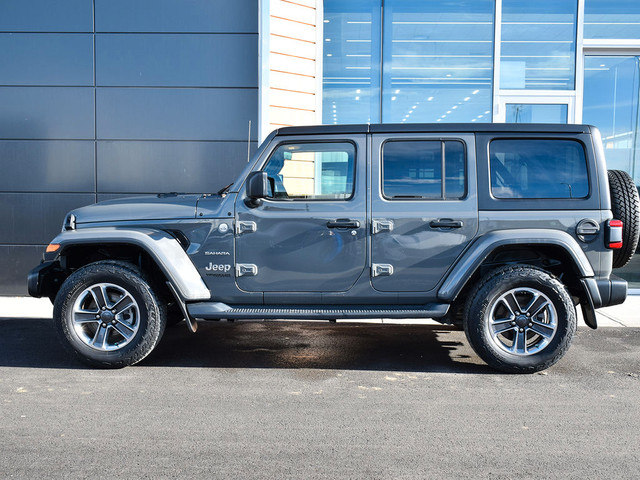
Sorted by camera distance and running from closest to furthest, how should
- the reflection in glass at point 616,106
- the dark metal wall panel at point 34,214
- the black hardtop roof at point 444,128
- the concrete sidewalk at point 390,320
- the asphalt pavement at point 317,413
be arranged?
the asphalt pavement at point 317,413 → the black hardtop roof at point 444,128 → the concrete sidewalk at point 390,320 → the dark metal wall panel at point 34,214 → the reflection in glass at point 616,106

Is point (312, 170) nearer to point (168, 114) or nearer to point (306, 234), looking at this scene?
point (306, 234)

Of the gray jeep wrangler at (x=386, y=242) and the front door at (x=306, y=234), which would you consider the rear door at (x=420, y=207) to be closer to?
the gray jeep wrangler at (x=386, y=242)

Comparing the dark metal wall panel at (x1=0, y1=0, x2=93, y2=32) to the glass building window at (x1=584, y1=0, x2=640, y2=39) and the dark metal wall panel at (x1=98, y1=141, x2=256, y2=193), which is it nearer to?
the dark metal wall panel at (x1=98, y1=141, x2=256, y2=193)

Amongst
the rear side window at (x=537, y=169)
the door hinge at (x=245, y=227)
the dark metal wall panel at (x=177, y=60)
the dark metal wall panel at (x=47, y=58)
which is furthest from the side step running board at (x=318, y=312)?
the dark metal wall panel at (x=47, y=58)

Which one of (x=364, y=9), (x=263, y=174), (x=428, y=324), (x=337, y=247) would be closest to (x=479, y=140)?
(x=337, y=247)

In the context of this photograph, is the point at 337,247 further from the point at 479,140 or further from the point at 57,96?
the point at 57,96

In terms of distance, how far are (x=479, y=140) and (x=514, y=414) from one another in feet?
7.13

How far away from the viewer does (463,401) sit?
4.14 m

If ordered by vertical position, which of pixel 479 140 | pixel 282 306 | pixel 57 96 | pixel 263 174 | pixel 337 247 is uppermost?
pixel 57 96

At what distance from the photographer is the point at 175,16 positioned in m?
9.05

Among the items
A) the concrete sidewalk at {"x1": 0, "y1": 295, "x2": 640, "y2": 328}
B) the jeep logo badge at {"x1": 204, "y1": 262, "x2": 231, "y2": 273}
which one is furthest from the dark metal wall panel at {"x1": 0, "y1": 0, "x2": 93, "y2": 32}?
the jeep logo badge at {"x1": 204, "y1": 262, "x2": 231, "y2": 273}

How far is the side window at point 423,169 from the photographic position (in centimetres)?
490

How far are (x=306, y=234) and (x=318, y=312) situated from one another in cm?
63

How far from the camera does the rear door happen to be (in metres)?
4.82
